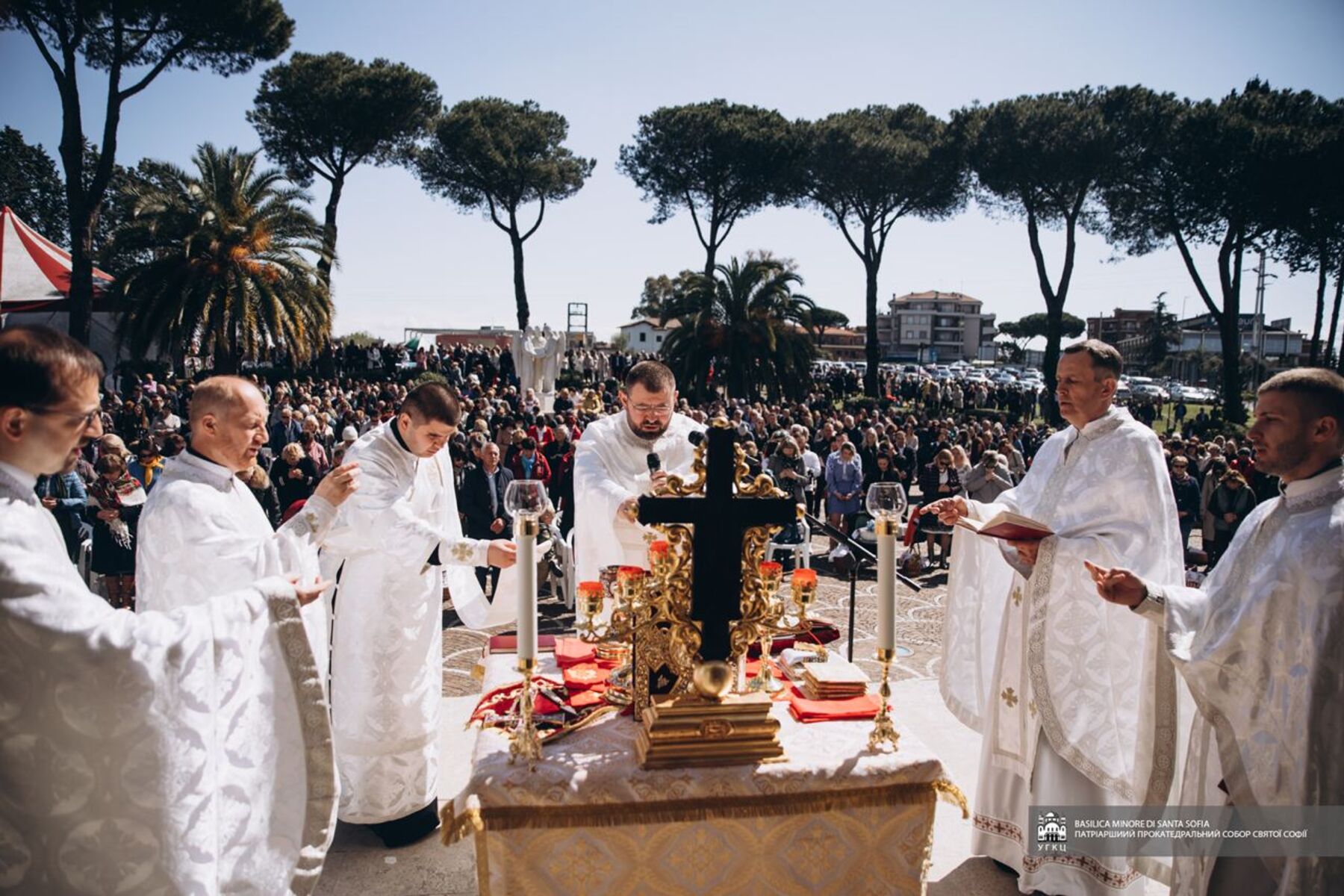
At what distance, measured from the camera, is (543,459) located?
11938 millimetres

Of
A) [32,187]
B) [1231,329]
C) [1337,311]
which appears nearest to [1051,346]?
[1231,329]

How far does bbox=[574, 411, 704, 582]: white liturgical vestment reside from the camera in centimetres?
472

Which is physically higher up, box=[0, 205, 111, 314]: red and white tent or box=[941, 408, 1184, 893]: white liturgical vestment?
box=[0, 205, 111, 314]: red and white tent

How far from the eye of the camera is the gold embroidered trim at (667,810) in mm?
2779

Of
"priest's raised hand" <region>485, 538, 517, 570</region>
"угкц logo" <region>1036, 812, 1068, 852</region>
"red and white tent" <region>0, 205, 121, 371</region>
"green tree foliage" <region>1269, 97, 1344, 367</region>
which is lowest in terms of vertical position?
"угкц logo" <region>1036, 812, 1068, 852</region>

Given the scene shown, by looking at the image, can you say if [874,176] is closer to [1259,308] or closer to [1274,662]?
[1259,308]

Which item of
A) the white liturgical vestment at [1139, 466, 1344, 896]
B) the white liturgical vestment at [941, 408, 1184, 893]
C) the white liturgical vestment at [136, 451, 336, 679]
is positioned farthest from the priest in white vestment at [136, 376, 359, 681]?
the white liturgical vestment at [1139, 466, 1344, 896]

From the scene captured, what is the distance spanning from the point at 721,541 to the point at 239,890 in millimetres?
1762

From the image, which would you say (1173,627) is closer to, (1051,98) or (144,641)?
(144,641)

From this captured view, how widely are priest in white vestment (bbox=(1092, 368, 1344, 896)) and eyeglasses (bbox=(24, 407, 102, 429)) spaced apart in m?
3.43

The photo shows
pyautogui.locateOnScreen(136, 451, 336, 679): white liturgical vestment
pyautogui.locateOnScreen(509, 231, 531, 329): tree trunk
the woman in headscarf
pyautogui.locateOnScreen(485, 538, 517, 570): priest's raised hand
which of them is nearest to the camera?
pyautogui.locateOnScreen(136, 451, 336, 679): white liturgical vestment

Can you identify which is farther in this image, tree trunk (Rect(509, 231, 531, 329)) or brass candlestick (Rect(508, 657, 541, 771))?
tree trunk (Rect(509, 231, 531, 329))

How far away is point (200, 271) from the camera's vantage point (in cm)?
2262

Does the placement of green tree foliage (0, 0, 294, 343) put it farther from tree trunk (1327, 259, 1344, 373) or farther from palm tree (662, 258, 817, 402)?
Result: tree trunk (1327, 259, 1344, 373)
